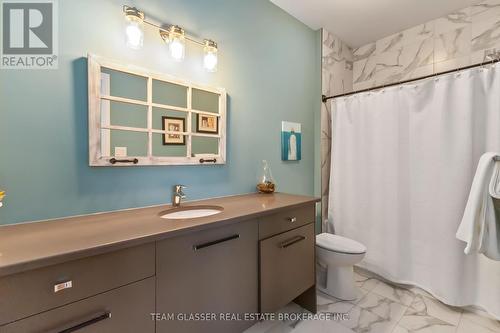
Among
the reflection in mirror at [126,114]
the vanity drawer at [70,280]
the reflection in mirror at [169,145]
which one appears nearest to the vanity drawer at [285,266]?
the vanity drawer at [70,280]

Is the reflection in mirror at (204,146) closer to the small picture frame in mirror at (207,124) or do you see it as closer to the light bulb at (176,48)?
the small picture frame in mirror at (207,124)

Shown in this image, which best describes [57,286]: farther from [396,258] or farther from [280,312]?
[396,258]

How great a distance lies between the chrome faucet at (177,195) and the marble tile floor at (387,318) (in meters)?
1.00

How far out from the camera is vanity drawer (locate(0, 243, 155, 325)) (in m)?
0.65

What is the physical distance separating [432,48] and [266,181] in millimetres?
2148

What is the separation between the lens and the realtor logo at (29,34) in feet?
3.35

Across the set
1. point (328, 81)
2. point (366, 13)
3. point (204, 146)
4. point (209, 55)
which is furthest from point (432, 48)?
point (204, 146)

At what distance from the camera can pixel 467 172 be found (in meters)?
1.67

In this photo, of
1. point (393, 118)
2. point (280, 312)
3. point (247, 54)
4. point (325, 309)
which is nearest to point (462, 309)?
point (325, 309)

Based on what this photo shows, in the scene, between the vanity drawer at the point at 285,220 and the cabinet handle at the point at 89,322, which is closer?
the cabinet handle at the point at 89,322

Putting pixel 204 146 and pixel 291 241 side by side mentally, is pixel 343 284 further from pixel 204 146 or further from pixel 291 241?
pixel 204 146

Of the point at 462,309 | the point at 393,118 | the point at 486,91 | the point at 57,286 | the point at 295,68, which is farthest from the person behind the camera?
the point at 295,68

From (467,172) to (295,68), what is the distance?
1.63 meters

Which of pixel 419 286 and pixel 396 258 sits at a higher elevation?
pixel 396 258
